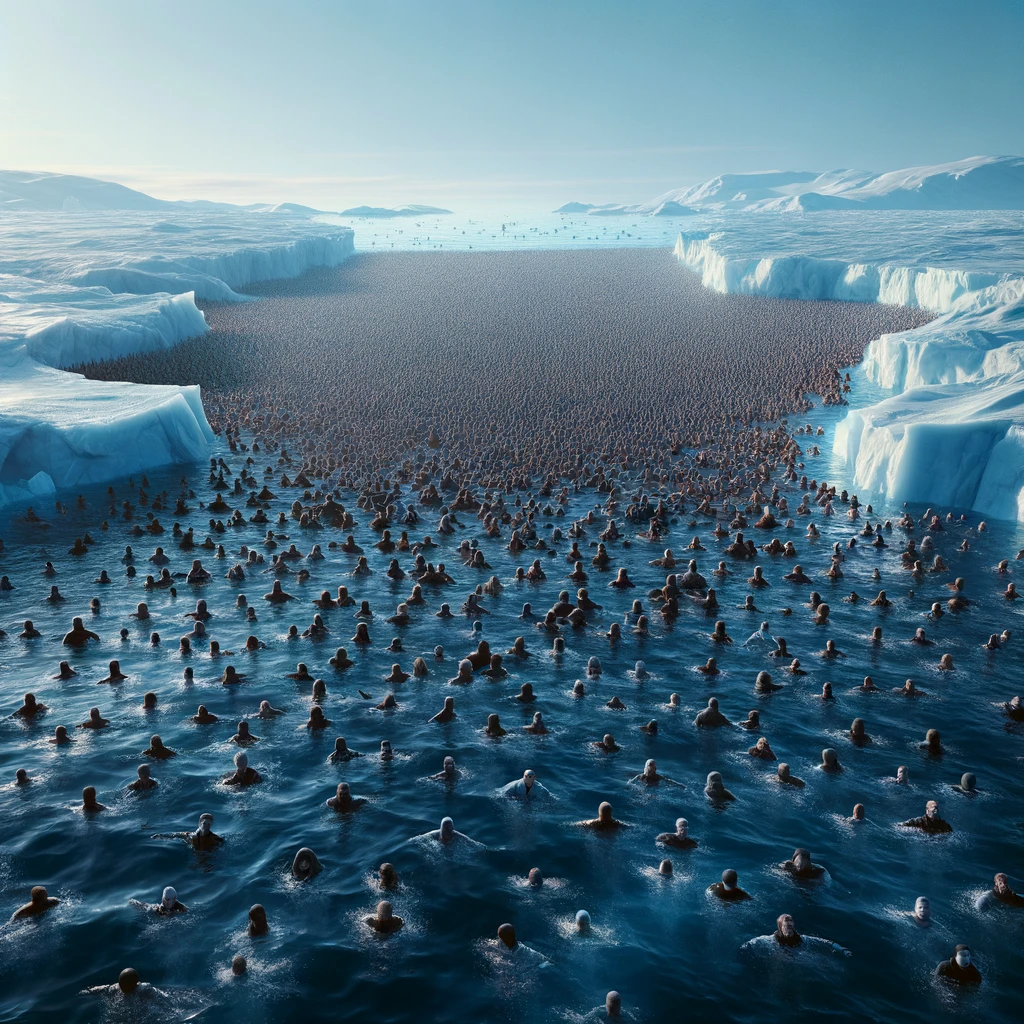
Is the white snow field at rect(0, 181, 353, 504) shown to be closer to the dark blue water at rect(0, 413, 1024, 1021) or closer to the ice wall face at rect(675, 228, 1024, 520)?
the dark blue water at rect(0, 413, 1024, 1021)

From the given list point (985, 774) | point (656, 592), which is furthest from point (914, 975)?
point (656, 592)

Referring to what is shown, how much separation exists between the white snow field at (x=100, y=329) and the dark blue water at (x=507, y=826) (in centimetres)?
1500

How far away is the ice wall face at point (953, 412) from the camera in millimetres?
38719

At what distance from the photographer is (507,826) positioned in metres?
18.0

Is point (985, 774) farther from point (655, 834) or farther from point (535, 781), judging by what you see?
point (535, 781)

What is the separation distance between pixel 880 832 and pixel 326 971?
11054mm

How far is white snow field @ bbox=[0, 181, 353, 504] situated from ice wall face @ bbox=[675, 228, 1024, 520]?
35.9 metres

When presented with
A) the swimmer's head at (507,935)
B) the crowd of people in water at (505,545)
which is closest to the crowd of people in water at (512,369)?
the crowd of people in water at (505,545)

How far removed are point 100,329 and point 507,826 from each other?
200ft

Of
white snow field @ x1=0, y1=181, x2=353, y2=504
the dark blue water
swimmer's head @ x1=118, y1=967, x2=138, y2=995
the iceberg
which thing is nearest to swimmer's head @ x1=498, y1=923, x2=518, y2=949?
the dark blue water

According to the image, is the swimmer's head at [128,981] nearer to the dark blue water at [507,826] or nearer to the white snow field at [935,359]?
the dark blue water at [507,826]

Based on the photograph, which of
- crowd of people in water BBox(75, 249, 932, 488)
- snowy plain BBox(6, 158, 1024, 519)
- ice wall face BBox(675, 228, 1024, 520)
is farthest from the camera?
crowd of people in water BBox(75, 249, 932, 488)

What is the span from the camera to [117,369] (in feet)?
209

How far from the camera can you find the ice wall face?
127ft
